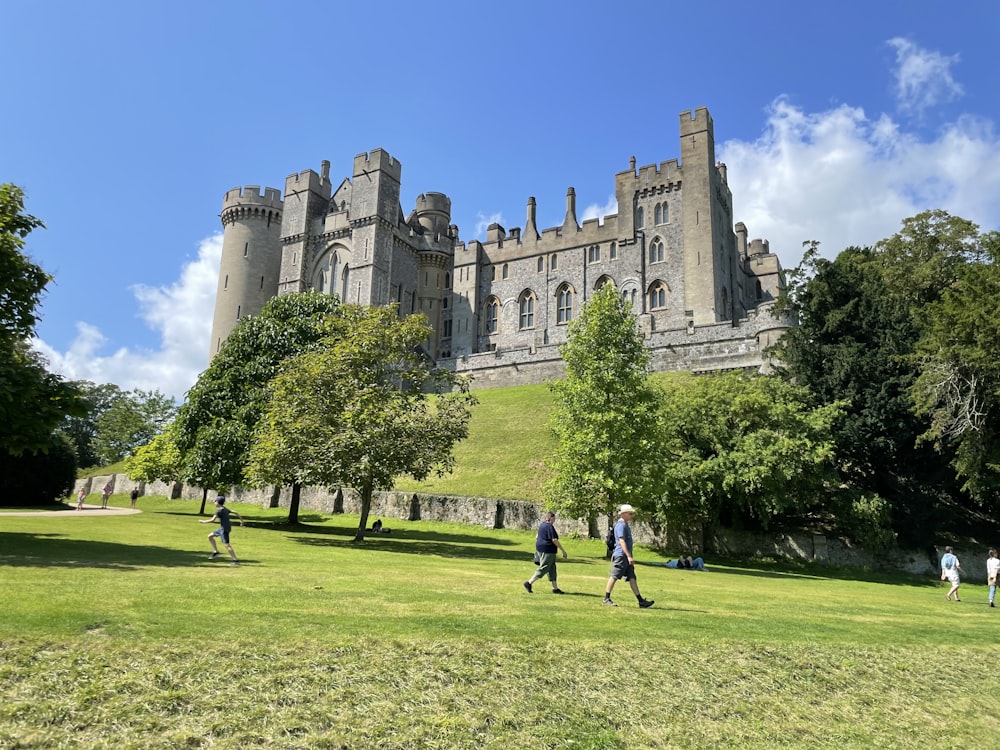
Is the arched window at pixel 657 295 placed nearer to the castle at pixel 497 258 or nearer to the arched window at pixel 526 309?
the castle at pixel 497 258

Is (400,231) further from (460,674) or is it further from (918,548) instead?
(460,674)

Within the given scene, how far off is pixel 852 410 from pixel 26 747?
29642 mm

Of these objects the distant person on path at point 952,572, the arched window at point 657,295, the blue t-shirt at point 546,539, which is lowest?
the distant person on path at point 952,572

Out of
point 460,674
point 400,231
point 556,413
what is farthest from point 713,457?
point 400,231

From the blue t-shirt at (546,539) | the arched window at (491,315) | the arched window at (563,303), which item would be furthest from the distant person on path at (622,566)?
the arched window at (491,315)

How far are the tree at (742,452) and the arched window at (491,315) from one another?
4724 cm

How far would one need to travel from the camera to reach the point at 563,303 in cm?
7225

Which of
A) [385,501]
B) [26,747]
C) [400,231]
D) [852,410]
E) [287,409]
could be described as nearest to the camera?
[26,747]

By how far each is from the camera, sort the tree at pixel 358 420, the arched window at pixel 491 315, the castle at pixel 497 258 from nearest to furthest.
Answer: the tree at pixel 358 420, the castle at pixel 497 258, the arched window at pixel 491 315

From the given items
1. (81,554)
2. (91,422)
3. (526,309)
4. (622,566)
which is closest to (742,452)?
(622,566)

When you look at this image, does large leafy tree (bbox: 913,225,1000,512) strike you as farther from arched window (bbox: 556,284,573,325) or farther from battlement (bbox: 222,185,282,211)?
battlement (bbox: 222,185,282,211)

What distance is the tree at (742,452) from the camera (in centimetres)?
2509

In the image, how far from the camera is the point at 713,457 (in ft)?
88.7

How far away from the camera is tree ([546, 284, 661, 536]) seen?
79.6ft
